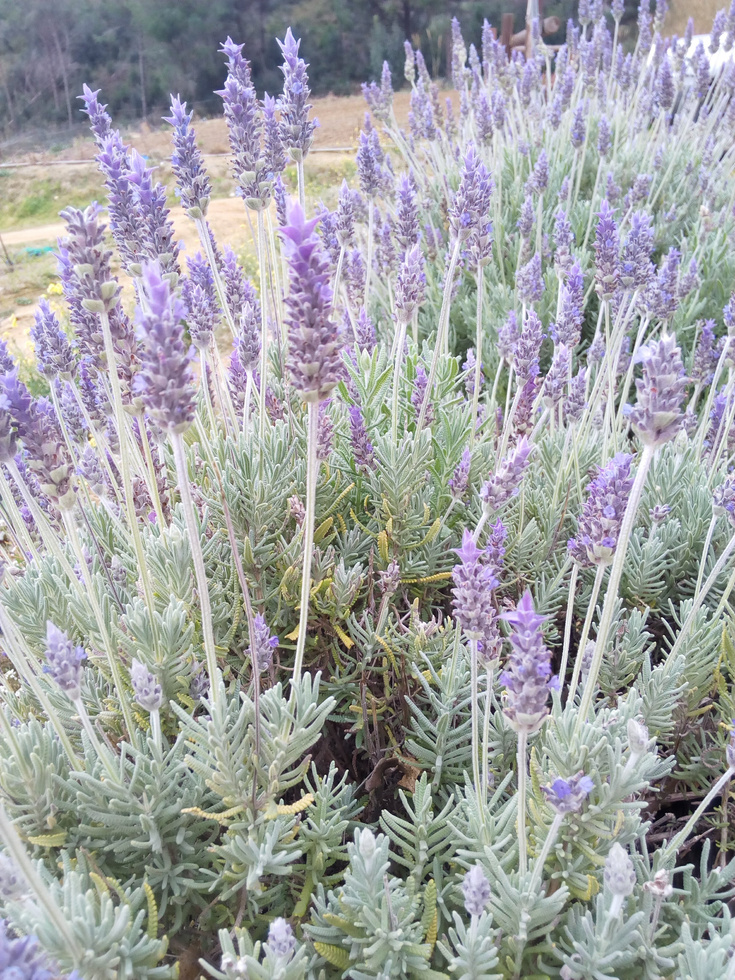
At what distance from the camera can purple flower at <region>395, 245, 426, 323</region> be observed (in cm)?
172

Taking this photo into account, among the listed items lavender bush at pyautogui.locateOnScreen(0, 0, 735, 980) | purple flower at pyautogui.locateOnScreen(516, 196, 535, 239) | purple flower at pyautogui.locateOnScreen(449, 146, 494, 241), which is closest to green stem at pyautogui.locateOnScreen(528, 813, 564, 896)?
lavender bush at pyautogui.locateOnScreen(0, 0, 735, 980)

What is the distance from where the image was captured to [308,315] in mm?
1002

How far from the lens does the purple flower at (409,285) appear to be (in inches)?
67.7

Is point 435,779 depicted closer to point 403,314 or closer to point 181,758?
point 181,758

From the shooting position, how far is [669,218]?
3912mm

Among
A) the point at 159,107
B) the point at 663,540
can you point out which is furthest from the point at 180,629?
the point at 159,107

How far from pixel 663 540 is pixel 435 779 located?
3.35ft

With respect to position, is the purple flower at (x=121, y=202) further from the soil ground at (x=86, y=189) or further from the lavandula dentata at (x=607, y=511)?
the soil ground at (x=86, y=189)

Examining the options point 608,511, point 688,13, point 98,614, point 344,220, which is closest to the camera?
point 608,511

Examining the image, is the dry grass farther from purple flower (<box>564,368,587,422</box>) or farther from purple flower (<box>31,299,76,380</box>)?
purple flower (<box>31,299,76,380</box>)

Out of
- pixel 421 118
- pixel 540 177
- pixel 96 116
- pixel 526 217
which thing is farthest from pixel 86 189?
pixel 96 116

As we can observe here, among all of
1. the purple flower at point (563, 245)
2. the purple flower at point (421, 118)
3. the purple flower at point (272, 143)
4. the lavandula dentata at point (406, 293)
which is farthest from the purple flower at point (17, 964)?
the purple flower at point (421, 118)

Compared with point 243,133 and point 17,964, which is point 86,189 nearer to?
point 243,133

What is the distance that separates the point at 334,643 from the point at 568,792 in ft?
2.49
